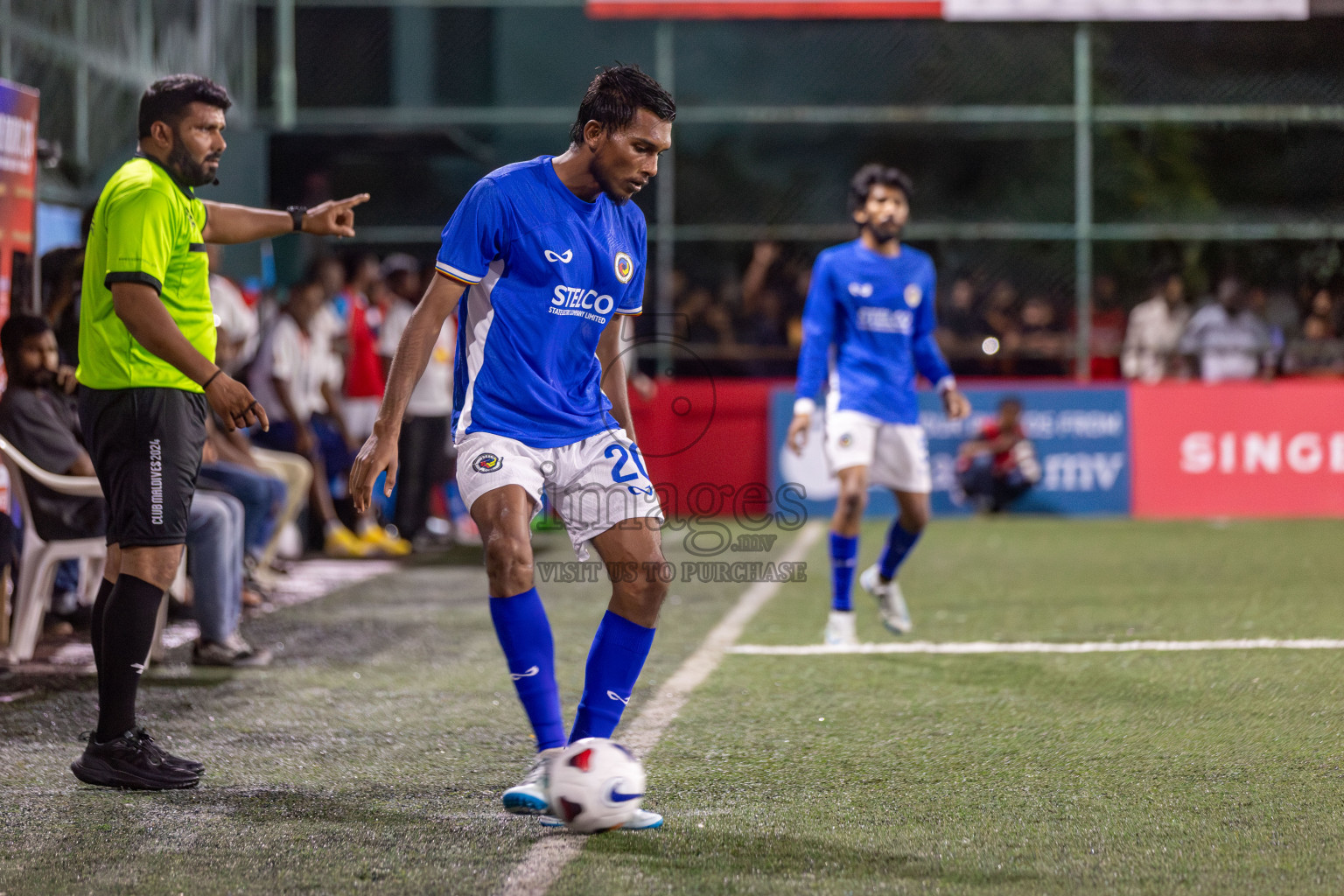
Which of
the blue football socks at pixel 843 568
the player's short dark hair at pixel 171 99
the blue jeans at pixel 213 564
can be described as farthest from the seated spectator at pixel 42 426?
the blue football socks at pixel 843 568

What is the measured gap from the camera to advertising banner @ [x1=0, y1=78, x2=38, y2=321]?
706 cm

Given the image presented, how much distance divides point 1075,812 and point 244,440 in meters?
5.39

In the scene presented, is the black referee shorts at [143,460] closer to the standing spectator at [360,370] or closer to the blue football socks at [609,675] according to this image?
the blue football socks at [609,675]

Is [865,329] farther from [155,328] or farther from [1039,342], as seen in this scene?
[1039,342]

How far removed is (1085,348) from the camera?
16031mm

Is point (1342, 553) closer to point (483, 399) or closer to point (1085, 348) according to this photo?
point (1085, 348)

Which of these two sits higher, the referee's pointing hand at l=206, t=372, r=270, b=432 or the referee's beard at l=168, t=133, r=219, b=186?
the referee's beard at l=168, t=133, r=219, b=186

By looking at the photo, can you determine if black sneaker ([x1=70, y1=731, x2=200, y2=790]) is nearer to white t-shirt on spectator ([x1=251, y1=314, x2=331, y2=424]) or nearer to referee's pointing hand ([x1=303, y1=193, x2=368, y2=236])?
referee's pointing hand ([x1=303, y1=193, x2=368, y2=236])

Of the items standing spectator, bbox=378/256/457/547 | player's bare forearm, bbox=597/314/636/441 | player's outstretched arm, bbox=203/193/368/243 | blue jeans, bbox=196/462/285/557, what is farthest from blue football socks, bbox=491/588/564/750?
standing spectator, bbox=378/256/457/547

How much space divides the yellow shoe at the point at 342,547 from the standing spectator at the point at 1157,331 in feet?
26.7

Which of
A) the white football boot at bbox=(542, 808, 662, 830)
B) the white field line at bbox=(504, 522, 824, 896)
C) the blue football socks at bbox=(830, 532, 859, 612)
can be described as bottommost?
the white field line at bbox=(504, 522, 824, 896)

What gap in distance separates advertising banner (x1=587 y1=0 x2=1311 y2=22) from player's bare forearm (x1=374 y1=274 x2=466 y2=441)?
13.1m

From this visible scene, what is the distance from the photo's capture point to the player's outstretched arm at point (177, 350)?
419cm

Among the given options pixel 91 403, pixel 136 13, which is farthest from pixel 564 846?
pixel 136 13
